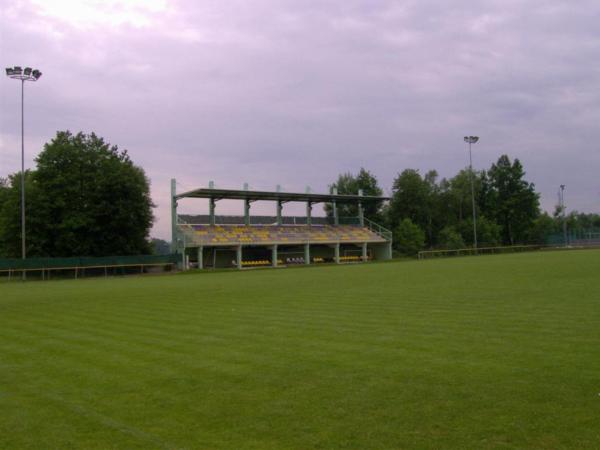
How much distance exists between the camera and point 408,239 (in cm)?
7462

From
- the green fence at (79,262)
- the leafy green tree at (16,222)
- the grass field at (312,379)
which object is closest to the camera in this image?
the grass field at (312,379)

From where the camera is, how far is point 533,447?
496 centimetres

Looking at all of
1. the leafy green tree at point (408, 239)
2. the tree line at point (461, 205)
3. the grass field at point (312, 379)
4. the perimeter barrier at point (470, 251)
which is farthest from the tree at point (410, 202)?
the grass field at point (312, 379)

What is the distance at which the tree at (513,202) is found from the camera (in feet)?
295

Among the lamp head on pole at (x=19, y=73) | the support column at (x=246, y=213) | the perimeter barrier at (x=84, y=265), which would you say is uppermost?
the lamp head on pole at (x=19, y=73)

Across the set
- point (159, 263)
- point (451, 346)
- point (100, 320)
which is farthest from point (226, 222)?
point (451, 346)

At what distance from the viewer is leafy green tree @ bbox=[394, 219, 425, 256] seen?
74062mm

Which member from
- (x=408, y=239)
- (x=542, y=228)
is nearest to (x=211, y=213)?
(x=408, y=239)

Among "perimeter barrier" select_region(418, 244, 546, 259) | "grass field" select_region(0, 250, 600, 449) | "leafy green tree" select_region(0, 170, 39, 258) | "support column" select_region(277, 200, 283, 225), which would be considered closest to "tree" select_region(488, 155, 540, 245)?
"perimeter barrier" select_region(418, 244, 546, 259)

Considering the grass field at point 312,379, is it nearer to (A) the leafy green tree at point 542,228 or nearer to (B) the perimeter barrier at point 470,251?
(B) the perimeter barrier at point 470,251

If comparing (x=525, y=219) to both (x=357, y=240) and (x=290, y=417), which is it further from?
(x=290, y=417)

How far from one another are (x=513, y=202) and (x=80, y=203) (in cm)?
6760

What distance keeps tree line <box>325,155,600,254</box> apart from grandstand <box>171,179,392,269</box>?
49.4 ft

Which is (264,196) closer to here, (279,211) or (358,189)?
(279,211)
